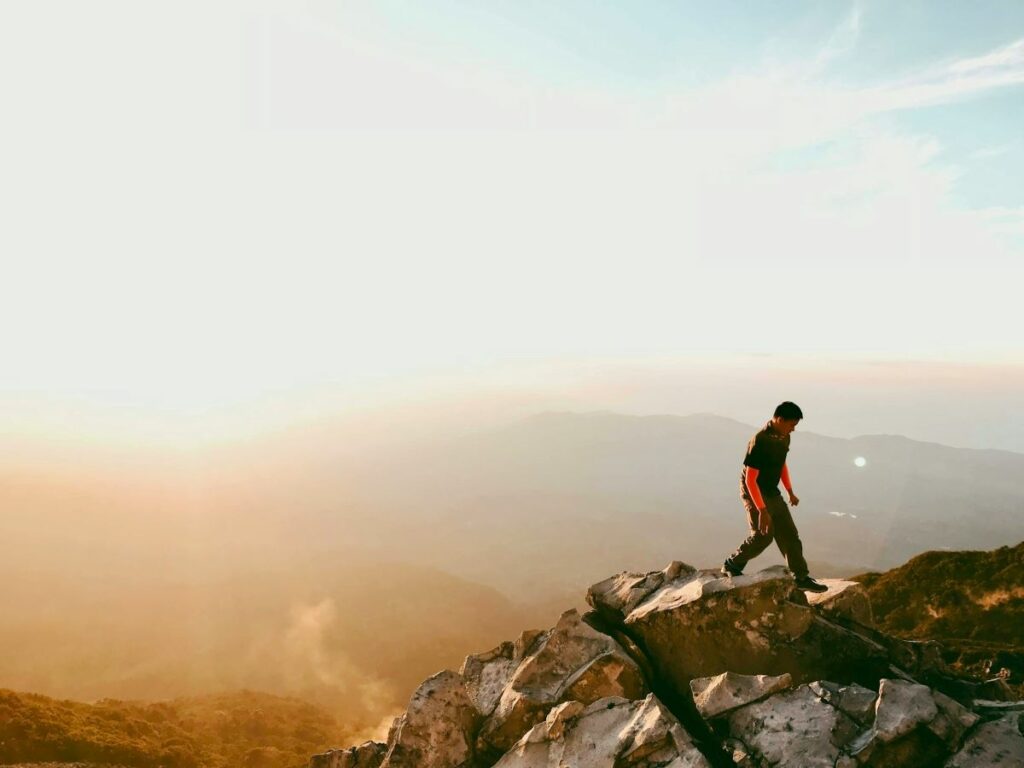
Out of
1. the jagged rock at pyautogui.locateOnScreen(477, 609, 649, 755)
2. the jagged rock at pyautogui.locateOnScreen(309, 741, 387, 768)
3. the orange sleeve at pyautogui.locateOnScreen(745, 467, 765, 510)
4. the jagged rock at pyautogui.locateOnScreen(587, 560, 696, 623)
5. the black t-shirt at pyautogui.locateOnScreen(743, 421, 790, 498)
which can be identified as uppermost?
the black t-shirt at pyautogui.locateOnScreen(743, 421, 790, 498)

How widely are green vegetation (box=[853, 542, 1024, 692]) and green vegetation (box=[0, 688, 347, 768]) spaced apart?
2251 inches

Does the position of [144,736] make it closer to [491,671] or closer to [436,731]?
[491,671]

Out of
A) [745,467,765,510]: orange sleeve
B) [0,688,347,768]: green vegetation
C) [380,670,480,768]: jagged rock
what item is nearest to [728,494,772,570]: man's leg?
[745,467,765,510]: orange sleeve

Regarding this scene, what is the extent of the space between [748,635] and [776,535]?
2631 mm

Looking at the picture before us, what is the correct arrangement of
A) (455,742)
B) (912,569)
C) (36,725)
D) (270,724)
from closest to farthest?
(455,742) < (912,569) < (36,725) < (270,724)

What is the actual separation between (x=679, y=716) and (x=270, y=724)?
11563 centimetres

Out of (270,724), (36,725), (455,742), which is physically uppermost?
(455,742)

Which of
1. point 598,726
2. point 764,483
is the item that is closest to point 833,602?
point 764,483

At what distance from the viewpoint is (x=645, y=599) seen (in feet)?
56.9

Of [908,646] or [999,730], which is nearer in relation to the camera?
[999,730]

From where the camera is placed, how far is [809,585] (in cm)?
1491

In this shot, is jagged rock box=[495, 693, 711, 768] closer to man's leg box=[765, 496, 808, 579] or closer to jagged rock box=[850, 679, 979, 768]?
jagged rock box=[850, 679, 979, 768]

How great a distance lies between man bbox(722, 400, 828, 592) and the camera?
544 inches

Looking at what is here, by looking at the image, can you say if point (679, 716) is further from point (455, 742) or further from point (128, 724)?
point (128, 724)
